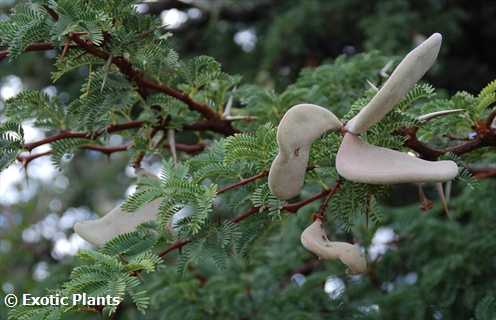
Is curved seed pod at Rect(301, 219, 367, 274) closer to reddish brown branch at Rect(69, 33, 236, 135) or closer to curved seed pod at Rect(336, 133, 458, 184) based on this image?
curved seed pod at Rect(336, 133, 458, 184)

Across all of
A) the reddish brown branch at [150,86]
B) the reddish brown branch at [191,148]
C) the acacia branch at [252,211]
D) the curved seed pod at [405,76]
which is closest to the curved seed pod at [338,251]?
the acacia branch at [252,211]

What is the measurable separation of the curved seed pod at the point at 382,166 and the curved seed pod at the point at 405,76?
0.05 m

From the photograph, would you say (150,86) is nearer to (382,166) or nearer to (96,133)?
(96,133)

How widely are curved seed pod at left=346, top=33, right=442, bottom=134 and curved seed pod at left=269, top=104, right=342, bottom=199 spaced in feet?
0.23

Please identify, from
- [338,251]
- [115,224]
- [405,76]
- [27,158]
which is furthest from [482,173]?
[27,158]

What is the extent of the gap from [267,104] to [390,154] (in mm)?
755

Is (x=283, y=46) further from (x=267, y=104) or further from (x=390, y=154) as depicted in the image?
(x=390, y=154)

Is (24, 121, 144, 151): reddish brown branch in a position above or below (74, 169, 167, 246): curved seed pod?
above

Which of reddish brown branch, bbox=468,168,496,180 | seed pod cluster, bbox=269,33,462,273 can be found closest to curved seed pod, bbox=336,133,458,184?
seed pod cluster, bbox=269,33,462,273

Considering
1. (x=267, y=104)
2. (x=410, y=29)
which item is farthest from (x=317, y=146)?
(x=410, y=29)

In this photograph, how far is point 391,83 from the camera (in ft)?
3.55

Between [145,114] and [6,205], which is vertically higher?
[145,114]

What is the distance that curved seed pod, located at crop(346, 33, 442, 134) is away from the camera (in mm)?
1069

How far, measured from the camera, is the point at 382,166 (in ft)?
3.70
